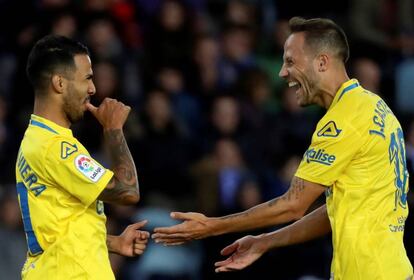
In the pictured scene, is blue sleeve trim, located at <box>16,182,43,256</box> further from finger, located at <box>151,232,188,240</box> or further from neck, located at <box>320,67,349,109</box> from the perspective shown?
neck, located at <box>320,67,349,109</box>

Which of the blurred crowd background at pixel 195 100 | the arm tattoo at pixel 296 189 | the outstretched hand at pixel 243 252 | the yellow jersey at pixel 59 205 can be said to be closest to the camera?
the yellow jersey at pixel 59 205

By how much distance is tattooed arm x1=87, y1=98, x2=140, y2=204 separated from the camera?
276 inches

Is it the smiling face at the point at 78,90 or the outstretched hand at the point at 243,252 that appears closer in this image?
the smiling face at the point at 78,90

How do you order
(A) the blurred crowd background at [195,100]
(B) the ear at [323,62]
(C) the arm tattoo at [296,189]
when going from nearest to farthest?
(C) the arm tattoo at [296,189], (B) the ear at [323,62], (A) the blurred crowd background at [195,100]

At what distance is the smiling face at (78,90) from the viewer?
7090 mm

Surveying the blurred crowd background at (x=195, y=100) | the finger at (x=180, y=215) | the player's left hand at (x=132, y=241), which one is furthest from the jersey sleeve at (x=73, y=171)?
the blurred crowd background at (x=195, y=100)

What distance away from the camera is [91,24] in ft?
41.5

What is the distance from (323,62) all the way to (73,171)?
5.40 ft

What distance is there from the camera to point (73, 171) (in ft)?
22.6

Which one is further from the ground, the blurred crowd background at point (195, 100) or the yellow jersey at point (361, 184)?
the yellow jersey at point (361, 184)

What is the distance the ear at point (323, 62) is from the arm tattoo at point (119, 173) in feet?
4.16

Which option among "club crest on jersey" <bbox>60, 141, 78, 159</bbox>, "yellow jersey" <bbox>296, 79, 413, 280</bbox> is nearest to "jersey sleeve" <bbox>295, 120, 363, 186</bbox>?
"yellow jersey" <bbox>296, 79, 413, 280</bbox>

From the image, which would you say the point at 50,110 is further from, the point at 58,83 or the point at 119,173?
the point at 119,173

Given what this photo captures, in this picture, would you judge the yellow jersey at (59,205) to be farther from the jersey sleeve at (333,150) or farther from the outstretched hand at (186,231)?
the jersey sleeve at (333,150)
